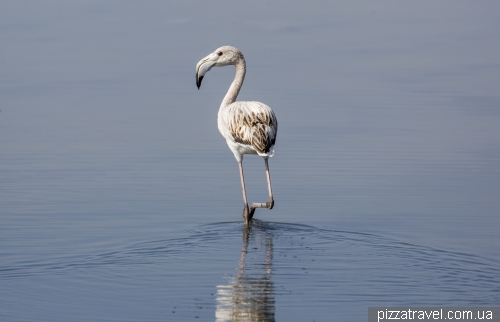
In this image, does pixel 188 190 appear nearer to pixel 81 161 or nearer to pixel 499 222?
pixel 81 161

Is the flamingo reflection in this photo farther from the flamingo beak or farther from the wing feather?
the flamingo beak

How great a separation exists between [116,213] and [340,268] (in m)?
3.84

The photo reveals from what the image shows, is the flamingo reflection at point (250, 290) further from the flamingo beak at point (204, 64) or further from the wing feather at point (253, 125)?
the flamingo beak at point (204, 64)

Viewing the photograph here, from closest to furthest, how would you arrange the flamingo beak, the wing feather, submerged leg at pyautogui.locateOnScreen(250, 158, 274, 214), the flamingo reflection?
1. the flamingo reflection
2. the wing feather
3. submerged leg at pyautogui.locateOnScreen(250, 158, 274, 214)
4. the flamingo beak

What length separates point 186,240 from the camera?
10820 mm

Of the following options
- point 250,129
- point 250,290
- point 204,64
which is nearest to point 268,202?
point 250,129

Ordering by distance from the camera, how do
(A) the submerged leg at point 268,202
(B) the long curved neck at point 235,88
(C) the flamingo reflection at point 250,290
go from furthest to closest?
(B) the long curved neck at point 235,88, (A) the submerged leg at point 268,202, (C) the flamingo reflection at point 250,290

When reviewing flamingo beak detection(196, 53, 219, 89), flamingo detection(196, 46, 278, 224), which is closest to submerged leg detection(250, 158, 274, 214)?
flamingo detection(196, 46, 278, 224)

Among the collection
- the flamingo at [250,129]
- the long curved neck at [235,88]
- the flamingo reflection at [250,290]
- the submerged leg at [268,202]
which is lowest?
the flamingo reflection at [250,290]

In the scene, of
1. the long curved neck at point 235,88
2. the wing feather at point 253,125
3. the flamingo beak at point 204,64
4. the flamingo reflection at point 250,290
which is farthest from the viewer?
the flamingo beak at point 204,64

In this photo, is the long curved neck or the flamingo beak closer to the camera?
the long curved neck

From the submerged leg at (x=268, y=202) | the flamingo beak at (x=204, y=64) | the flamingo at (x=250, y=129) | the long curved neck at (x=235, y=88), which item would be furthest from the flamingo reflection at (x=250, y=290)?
the flamingo beak at (x=204, y=64)

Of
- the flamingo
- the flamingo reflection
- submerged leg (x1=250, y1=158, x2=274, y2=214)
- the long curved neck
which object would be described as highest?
the long curved neck

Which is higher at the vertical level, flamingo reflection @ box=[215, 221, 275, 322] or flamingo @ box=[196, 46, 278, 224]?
flamingo @ box=[196, 46, 278, 224]
